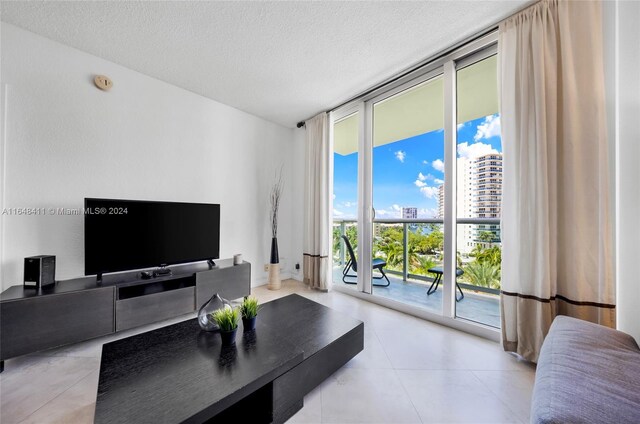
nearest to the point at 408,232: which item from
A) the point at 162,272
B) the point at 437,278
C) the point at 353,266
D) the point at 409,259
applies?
the point at 409,259

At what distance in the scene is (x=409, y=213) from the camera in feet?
10.2

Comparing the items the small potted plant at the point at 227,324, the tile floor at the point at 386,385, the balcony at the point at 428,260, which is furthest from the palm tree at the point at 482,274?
the small potted plant at the point at 227,324

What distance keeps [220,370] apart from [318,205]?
8.17 feet

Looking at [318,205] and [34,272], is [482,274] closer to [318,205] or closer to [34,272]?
[318,205]

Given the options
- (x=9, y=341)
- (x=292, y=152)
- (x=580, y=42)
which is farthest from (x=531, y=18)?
(x=9, y=341)

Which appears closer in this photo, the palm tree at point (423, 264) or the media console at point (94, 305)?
the media console at point (94, 305)

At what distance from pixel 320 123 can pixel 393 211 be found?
1.58 metres

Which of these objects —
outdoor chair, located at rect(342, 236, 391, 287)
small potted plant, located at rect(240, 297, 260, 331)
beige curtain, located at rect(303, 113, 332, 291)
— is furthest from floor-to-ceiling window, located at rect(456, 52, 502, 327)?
small potted plant, located at rect(240, 297, 260, 331)

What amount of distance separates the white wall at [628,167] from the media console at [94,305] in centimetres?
294

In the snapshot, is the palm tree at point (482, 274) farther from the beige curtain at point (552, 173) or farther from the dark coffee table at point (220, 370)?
the dark coffee table at point (220, 370)

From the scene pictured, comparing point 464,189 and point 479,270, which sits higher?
point 464,189

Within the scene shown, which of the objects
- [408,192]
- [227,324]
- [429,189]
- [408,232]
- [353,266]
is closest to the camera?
[227,324]

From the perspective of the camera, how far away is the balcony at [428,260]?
2.34 m

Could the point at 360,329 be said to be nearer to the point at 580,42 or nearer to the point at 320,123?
the point at 580,42
